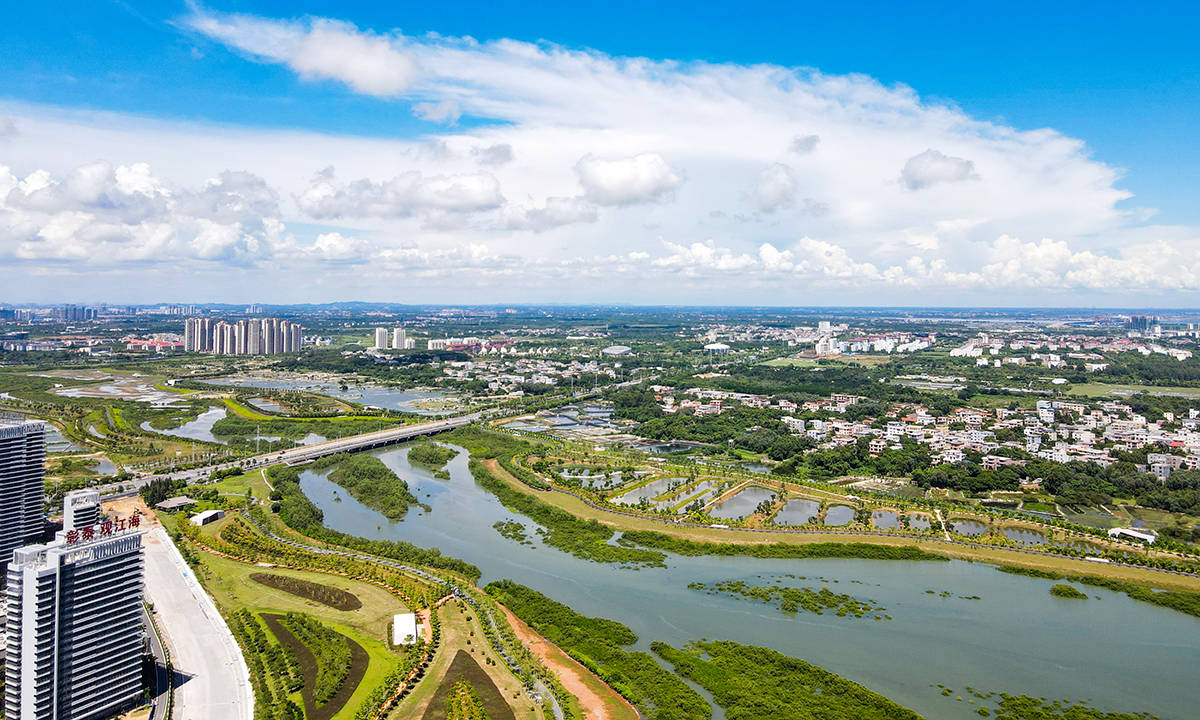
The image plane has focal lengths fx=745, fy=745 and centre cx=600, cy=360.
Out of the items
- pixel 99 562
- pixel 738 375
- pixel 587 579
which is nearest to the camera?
pixel 99 562

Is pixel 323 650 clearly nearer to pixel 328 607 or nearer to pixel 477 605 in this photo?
pixel 328 607

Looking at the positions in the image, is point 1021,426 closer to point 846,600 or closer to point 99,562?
point 846,600

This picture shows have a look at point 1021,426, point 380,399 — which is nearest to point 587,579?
point 1021,426

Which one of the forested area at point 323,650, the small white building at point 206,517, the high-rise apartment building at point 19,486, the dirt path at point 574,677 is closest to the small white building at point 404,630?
the forested area at point 323,650

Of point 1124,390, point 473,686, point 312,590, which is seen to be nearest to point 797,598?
point 473,686

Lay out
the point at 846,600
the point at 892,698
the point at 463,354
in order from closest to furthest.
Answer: the point at 892,698 < the point at 846,600 < the point at 463,354

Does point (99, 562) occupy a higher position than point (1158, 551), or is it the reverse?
point (99, 562)
